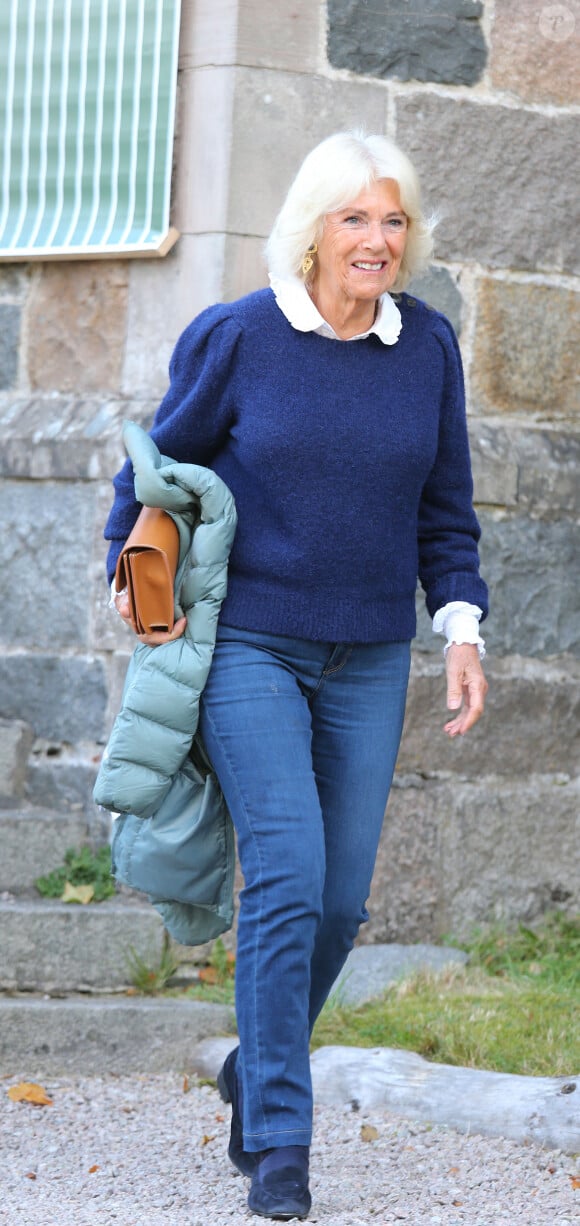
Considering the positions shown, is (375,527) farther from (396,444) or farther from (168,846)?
(168,846)

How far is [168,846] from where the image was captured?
309 centimetres

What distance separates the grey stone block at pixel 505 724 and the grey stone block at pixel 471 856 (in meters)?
0.05

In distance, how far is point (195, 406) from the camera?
3080 mm

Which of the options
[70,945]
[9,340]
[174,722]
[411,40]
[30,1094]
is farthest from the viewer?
[9,340]

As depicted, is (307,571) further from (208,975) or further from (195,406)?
(208,975)

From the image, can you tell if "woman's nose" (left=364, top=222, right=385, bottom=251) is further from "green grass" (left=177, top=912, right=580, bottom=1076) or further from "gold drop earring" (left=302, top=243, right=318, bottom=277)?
"green grass" (left=177, top=912, right=580, bottom=1076)

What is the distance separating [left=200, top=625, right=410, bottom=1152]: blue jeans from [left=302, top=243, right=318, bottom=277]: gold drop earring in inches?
26.5

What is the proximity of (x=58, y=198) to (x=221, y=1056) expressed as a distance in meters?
2.49

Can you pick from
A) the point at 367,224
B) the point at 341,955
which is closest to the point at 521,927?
the point at 341,955

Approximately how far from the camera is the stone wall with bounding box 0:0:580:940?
4.66 meters

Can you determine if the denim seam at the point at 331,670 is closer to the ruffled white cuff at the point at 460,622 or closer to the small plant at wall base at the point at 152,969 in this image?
the ruffled white cuff at the point at 460,622

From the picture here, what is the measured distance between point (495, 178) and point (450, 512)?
1875mm

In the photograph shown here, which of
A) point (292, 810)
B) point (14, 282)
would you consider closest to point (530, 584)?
point (14, 282)

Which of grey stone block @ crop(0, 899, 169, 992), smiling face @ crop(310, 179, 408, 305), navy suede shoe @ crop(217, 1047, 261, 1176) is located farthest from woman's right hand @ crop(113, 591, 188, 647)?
grey stone block @ crop(0, 899, 169, 992)
